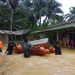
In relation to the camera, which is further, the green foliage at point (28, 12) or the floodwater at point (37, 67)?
the green foliage at point (28, 12)

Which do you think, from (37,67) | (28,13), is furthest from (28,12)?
(37,67)

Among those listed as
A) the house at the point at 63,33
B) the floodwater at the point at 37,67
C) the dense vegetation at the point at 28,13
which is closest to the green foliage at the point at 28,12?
the dense vegetation at the point at 28,13

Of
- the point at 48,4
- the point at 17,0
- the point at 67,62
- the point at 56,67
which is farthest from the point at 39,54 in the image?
the point at 48,4

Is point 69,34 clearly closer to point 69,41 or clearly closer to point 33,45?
point 69,41

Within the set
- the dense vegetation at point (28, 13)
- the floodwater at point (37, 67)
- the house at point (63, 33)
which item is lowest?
the floodwater at point (37, 67)

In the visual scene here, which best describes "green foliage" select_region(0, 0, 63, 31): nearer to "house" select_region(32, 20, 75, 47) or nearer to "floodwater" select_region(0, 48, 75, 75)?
"house" select_region(32, 20, 75, 47)

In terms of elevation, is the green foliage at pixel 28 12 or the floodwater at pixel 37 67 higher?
the green foliage at pixel 28 12

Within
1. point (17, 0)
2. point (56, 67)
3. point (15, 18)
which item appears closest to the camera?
point (56, 67)

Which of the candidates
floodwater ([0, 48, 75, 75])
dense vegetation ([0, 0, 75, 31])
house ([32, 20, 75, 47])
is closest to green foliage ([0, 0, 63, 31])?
dense vegetation ([0, 0, 75, 31])

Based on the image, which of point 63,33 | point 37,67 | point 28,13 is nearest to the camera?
point 37,67

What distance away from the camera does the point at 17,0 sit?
39.4 metres

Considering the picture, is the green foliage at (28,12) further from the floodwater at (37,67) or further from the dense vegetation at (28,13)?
the floodwater at (37,67)

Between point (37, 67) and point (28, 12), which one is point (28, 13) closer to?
point (28, 12)

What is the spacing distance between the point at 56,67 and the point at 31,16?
1305 inches
